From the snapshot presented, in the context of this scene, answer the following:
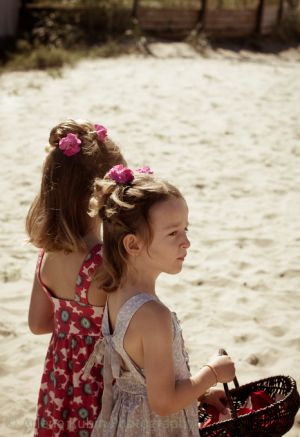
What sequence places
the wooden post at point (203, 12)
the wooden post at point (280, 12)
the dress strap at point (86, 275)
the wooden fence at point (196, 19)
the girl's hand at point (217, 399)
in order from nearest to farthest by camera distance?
the dress strap at point (86, 275)
the girl's hand at point (217, 399)
the wooden fence at point (196, 19)
the wooden post at point (203, 12)
the wooden post at point (280, 12)

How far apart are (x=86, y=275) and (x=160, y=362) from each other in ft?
1.46

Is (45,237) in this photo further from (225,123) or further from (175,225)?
(225,123)

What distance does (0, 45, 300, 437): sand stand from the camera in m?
3.45

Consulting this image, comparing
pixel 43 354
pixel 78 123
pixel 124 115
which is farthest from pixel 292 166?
pixel 78 123

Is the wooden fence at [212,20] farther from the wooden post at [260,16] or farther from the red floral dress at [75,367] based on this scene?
the red floral dress at [75,367]

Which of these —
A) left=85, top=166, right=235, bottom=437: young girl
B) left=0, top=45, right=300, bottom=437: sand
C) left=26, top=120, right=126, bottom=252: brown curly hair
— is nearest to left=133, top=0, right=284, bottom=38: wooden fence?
left=0, top=45, right=300, bottom=437: sand

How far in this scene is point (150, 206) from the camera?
181 centimetres

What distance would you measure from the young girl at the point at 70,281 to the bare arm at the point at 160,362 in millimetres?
342

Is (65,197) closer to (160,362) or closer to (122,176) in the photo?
(122,176)

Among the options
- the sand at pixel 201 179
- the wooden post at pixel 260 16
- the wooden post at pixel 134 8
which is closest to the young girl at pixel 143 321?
the sand at pixel 201 179

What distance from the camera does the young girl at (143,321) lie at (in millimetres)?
1748

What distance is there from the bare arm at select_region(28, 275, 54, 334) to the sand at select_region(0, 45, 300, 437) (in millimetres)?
257

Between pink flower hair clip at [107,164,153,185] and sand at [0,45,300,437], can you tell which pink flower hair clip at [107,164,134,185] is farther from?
sand at [0,45,300,437]

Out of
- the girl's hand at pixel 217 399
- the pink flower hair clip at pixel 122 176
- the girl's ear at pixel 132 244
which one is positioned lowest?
the girl's hand at pixel 217 399
